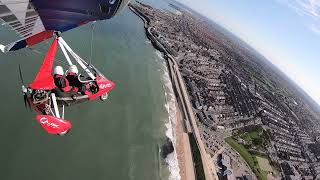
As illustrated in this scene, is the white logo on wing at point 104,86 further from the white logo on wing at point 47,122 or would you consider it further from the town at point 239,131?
the town at point 239,131

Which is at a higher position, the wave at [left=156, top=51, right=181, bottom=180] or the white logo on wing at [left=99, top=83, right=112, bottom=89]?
the white logo on wing at [left=99, top=83, right=112, bottom=89]

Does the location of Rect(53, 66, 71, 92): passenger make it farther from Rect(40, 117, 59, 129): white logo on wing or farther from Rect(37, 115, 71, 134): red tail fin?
Rect(40, 117, 59, 129): white logo on wing

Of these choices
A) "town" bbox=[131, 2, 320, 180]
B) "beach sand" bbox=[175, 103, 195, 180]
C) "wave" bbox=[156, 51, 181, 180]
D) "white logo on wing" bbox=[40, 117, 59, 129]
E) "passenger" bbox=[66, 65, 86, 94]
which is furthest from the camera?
"town" bbox=[131, 2, 320, 180]

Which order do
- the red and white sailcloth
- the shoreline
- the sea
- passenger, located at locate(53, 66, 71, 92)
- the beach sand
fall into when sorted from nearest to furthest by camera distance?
1. the red and white sailcloth
2. passenger, located at locate(53, 66, 71, 92)
3. the sea
4. the beach sand
5. the shoreline

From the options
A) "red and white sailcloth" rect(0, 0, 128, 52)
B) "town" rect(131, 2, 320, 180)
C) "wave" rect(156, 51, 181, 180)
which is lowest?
"town" rect(131, 2, 320, 180)

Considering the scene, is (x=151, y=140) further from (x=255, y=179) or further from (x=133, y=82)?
(x=255, y=179)

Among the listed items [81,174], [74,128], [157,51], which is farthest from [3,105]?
[157,51]

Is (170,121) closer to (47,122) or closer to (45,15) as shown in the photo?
(47,122)

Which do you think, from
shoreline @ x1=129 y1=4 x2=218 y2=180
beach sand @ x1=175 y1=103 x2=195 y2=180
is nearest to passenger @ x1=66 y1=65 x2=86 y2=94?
beach sand @ x1=175 y1=103 x2=195 y2=180

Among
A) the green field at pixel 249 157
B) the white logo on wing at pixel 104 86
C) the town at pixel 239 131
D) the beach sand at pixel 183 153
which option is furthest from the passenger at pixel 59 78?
the green field at pixel 249 157
